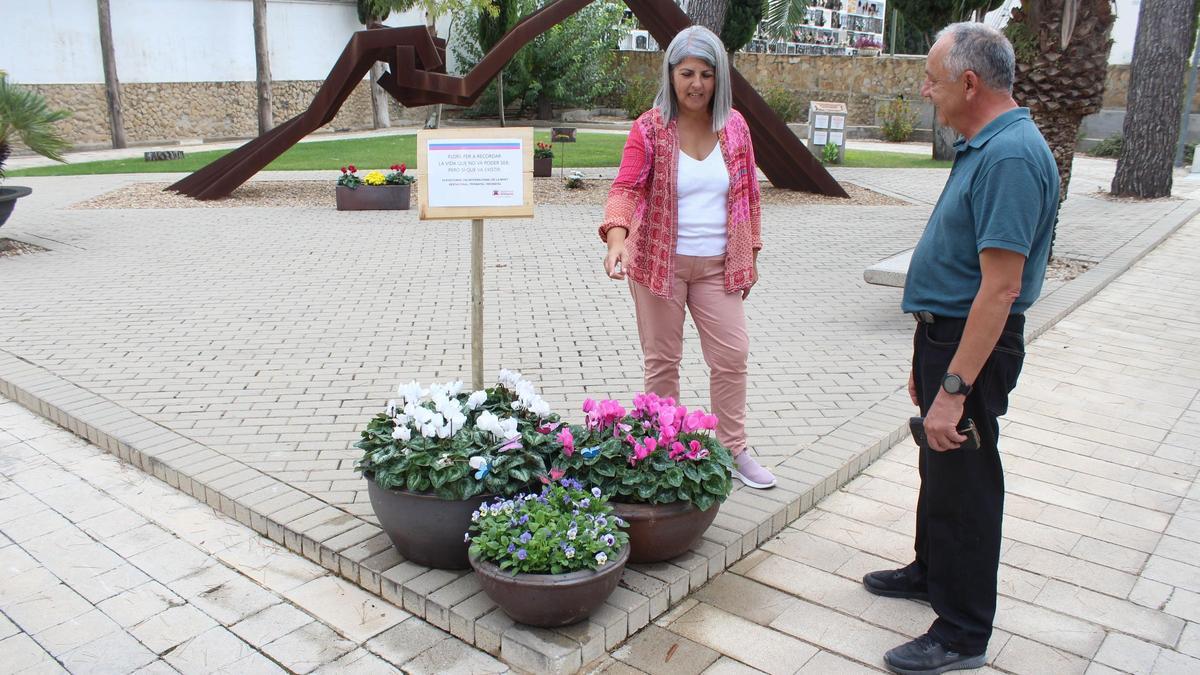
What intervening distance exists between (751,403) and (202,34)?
78.3ft

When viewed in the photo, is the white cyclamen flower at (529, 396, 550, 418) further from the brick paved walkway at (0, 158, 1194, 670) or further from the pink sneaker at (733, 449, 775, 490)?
the pink sneaker at (733, 449, 775, 490)

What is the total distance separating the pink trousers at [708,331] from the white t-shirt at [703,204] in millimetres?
60

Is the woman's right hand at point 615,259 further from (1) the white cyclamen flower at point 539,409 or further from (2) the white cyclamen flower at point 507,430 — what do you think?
(2) the white cyclamen flower at point 507,430

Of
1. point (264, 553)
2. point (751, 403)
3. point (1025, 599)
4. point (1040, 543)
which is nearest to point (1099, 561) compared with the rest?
point (1040, 543)

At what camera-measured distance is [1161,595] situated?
11.3 ft

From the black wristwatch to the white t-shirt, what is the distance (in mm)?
1319

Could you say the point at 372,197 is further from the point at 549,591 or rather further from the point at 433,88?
the point at 549,591

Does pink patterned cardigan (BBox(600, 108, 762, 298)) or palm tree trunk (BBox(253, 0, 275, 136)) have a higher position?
palm tree trunk (BBox(253, 0, 275, 136))

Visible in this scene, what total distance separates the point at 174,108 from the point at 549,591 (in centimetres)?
2518

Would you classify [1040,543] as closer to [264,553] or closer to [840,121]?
[264,553]

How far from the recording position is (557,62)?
29875 mm

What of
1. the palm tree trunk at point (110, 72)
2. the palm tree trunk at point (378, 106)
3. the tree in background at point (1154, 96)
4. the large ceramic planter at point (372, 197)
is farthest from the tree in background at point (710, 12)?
the palm tree trunk at point (378, 106)

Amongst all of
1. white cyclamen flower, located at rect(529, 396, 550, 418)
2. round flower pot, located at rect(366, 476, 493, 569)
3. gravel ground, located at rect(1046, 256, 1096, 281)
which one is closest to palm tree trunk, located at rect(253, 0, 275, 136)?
gravel ground, located at rect(1046, 256, 1096, 281)

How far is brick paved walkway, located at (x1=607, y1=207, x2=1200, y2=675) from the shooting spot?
307cm
